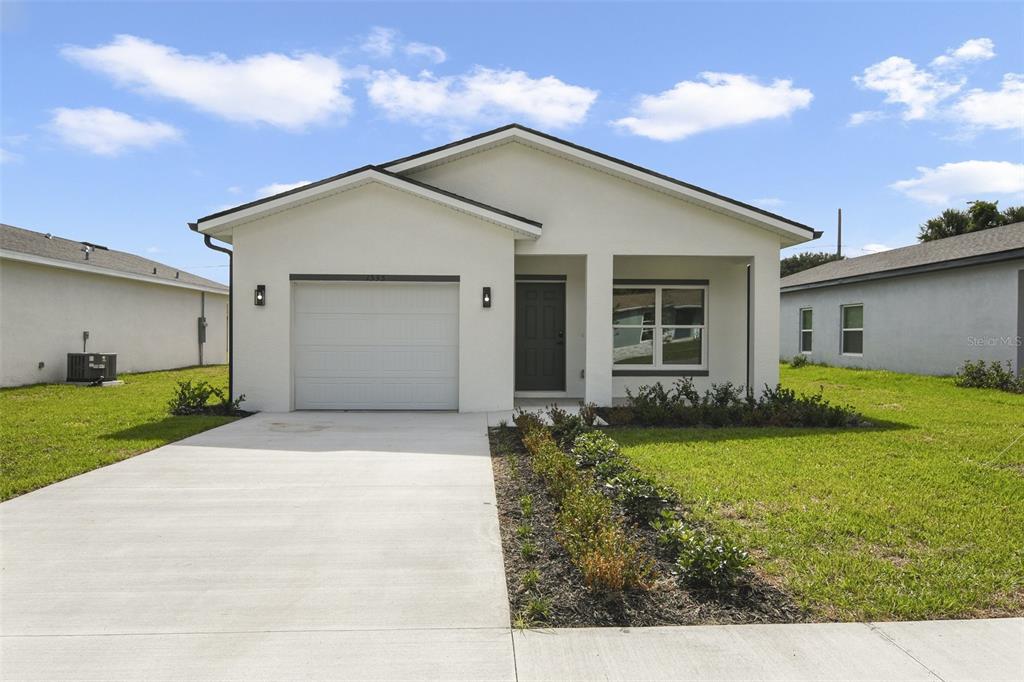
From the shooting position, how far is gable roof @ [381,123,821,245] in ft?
36.3

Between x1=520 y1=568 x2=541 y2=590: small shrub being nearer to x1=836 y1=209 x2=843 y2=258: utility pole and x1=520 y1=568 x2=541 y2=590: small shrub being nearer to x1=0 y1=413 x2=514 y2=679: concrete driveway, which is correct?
x1=0 y1=413 x2=514 y2=679: concrete driveway

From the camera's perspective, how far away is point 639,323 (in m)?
13.2

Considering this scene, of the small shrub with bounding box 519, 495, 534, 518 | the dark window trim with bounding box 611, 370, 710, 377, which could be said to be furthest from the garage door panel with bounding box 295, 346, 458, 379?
the small shrub with bounding box 519, 495, 534, 518

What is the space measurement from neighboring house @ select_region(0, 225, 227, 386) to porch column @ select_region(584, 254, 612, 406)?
12456 millimetres

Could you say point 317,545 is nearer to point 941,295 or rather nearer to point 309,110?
point 309,110

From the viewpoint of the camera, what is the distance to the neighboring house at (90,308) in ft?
47.9

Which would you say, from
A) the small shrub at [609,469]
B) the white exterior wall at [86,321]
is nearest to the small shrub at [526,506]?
the small shrub at [609,469]

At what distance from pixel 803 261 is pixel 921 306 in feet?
106

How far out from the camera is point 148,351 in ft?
64.4

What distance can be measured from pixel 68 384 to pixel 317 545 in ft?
47.6

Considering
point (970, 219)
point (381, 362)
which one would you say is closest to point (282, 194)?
point (381, 362)

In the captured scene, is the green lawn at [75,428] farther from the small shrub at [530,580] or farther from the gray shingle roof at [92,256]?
the small shrub at [530,580]

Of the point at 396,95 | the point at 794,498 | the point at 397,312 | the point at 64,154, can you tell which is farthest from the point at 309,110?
the point at 794,498

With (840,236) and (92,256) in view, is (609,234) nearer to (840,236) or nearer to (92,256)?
(92,256)
